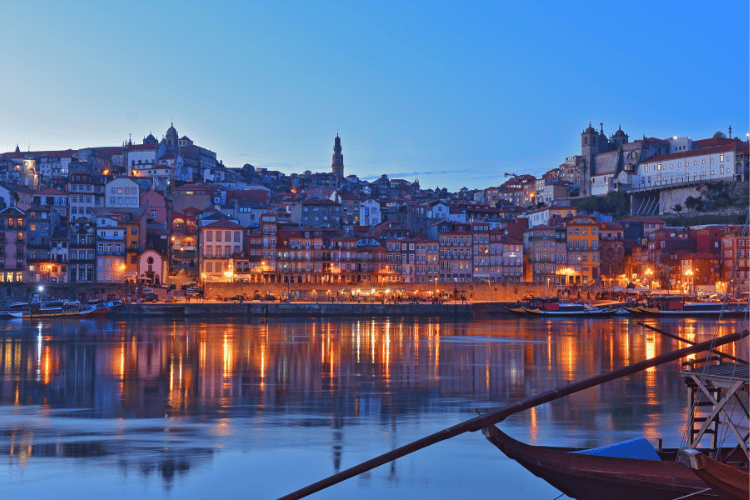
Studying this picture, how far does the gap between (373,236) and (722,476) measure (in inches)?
2775

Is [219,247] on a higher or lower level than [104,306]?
higher

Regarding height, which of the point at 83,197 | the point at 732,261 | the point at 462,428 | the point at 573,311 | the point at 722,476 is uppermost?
the point at 83,197

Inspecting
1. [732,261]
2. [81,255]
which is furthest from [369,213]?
[732,261]

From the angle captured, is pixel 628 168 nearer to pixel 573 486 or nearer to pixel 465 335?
pixel 465 335

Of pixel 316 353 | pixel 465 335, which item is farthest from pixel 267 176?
pixel 316 353

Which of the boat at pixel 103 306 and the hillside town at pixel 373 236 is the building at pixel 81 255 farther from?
the boat at pixel 103 306

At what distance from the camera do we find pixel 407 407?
59.9 feet

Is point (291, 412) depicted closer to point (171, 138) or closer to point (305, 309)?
point (305, 309)

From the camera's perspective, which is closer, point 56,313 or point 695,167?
point 56,313

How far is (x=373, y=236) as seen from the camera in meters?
77.9

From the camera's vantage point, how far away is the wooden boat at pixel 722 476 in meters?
7.51

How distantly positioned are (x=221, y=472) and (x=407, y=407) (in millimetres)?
6339

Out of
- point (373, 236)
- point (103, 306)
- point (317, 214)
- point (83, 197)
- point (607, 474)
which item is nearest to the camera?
point (607, 474)

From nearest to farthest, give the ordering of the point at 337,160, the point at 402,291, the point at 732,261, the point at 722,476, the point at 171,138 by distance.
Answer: the point at 722,476 < the point at 402,291 < the point at 732,261 < the point at 171,138 < the point at 337,160
